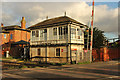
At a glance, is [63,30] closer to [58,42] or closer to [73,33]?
[73,33]

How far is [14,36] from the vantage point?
3834 centimetres

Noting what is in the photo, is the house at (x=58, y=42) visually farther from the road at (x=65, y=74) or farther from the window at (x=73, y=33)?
the road at (x=65, y=74)

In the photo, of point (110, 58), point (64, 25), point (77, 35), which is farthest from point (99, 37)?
point (64, 25)

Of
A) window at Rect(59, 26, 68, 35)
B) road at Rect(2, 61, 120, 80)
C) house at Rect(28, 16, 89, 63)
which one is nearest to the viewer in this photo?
road at Rect(2, 61, 120, 80)

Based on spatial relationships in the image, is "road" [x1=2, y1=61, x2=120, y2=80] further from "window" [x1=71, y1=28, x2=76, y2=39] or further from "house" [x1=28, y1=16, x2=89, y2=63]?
"window" [x1=71, y1=28, x2=76, y2=39]

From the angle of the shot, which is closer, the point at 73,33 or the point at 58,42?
the point at 73,33

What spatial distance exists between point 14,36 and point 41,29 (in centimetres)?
1685

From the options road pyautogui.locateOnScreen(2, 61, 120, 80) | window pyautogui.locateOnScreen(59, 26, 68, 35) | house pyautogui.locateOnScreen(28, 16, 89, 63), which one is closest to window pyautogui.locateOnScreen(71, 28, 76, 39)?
house pyautogui.locateOnScreen(28, 16, 89, 63)

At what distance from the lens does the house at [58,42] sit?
21.0 meters

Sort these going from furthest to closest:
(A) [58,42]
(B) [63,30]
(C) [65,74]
→ (A) [58,42], (B) [63,30], (C) [65,74]

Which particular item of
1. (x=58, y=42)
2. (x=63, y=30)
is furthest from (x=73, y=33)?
(x=58, y=42)

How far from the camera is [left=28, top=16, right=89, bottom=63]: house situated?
21.0 meters

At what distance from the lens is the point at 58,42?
874 inches

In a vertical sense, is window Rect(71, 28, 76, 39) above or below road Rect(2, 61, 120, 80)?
above
